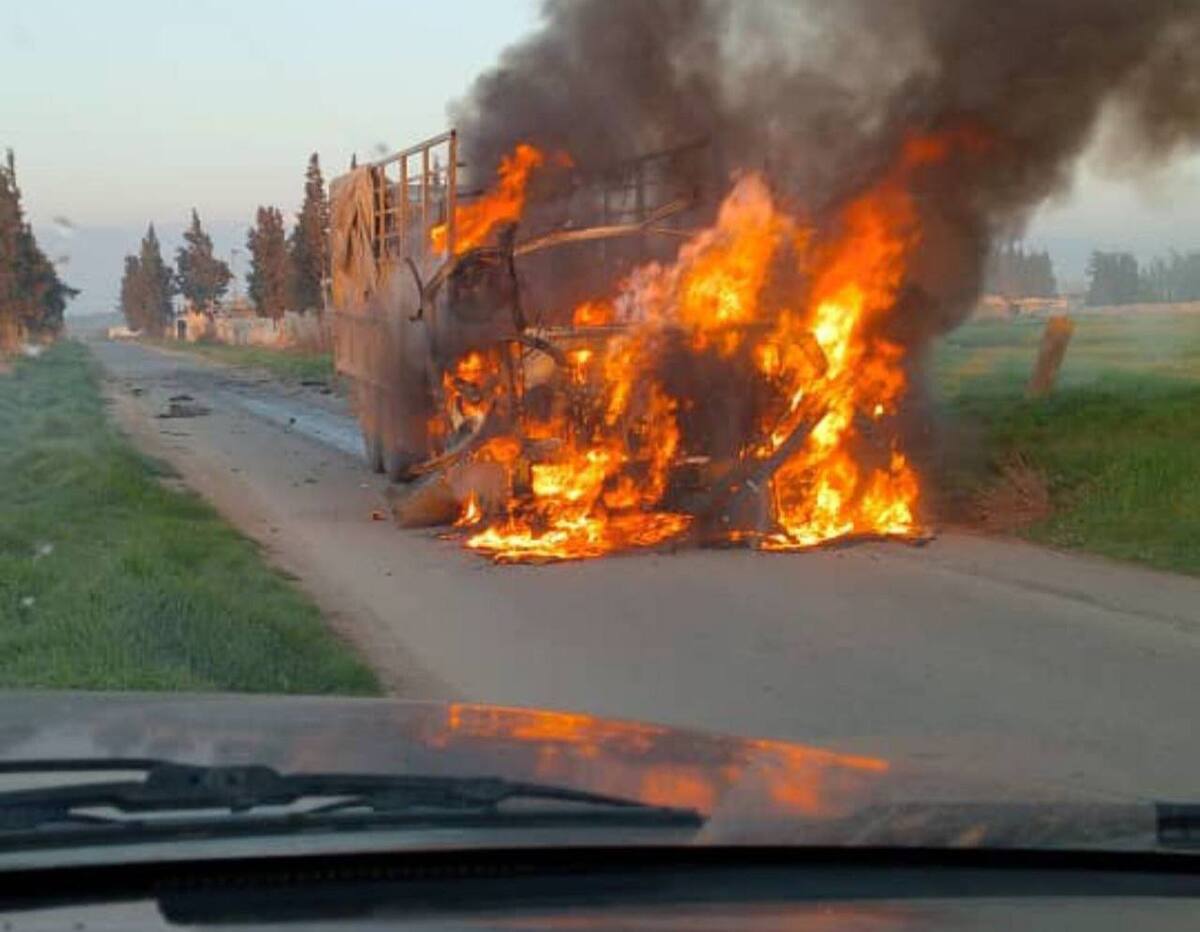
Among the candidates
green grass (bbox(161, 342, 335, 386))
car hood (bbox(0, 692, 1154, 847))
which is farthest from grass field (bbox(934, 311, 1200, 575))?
green grass (bbox(161, 342, 335, 386))

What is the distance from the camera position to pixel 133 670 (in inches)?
298

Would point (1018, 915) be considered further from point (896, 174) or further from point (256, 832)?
point (896, 174)

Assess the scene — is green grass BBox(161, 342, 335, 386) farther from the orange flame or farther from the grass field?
the orange flame

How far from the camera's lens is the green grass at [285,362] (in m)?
42.8

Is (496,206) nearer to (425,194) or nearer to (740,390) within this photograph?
(425,194)

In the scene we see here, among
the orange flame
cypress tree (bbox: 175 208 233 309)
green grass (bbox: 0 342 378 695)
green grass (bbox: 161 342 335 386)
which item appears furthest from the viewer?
cypress tree (bbox: 175 208 233 309)

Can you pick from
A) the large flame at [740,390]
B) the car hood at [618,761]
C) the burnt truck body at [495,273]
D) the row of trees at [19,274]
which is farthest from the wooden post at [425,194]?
the row of trees at [19,274]

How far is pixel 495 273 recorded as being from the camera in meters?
13.8

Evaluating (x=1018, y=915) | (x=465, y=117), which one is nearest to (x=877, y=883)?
(x=1018, y=915)

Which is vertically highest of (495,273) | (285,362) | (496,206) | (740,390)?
(496,206)

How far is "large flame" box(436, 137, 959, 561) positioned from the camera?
1323 cm

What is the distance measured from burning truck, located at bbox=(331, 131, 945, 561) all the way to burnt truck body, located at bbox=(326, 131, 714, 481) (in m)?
0.02

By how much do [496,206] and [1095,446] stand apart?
226 inches

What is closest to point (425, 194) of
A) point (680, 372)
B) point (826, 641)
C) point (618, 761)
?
point (680, 372)
